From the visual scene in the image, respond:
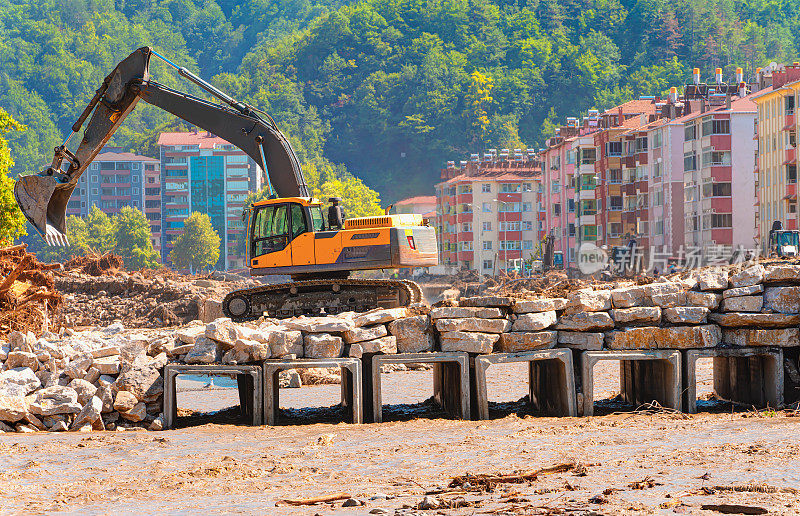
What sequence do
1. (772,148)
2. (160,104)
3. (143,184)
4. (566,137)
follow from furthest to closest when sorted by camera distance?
(143,184), (566,137), (772,148), (160,104)

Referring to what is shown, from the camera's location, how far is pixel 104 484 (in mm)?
11891

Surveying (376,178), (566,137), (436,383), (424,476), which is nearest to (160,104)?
(436,383)

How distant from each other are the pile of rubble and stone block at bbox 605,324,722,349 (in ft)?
35.9

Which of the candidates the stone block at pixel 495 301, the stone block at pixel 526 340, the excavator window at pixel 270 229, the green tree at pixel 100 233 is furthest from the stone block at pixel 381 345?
the green tree at pixel 100 233

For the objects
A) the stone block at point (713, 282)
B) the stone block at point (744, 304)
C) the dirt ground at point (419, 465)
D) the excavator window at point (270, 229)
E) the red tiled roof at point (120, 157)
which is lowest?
the dirt ground at point (419, 465)

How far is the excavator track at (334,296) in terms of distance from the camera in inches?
1014

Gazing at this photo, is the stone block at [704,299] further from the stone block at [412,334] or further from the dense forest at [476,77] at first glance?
the dense forest at [476,77]

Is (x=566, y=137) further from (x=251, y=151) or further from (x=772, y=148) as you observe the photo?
(x=251, y=151)

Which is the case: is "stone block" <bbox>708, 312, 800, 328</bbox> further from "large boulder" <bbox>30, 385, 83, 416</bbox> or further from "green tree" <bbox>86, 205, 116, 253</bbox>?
"green tree" <bbox>86, 205, 116, 253</bbox>

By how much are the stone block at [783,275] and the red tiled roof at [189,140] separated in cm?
16420

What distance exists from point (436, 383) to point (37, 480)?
9625mm

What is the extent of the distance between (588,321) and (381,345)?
118 inches

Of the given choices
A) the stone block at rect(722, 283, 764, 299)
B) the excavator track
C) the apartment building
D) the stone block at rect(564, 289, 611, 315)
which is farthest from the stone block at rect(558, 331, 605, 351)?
the apartment building

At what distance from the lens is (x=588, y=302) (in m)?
16.7
